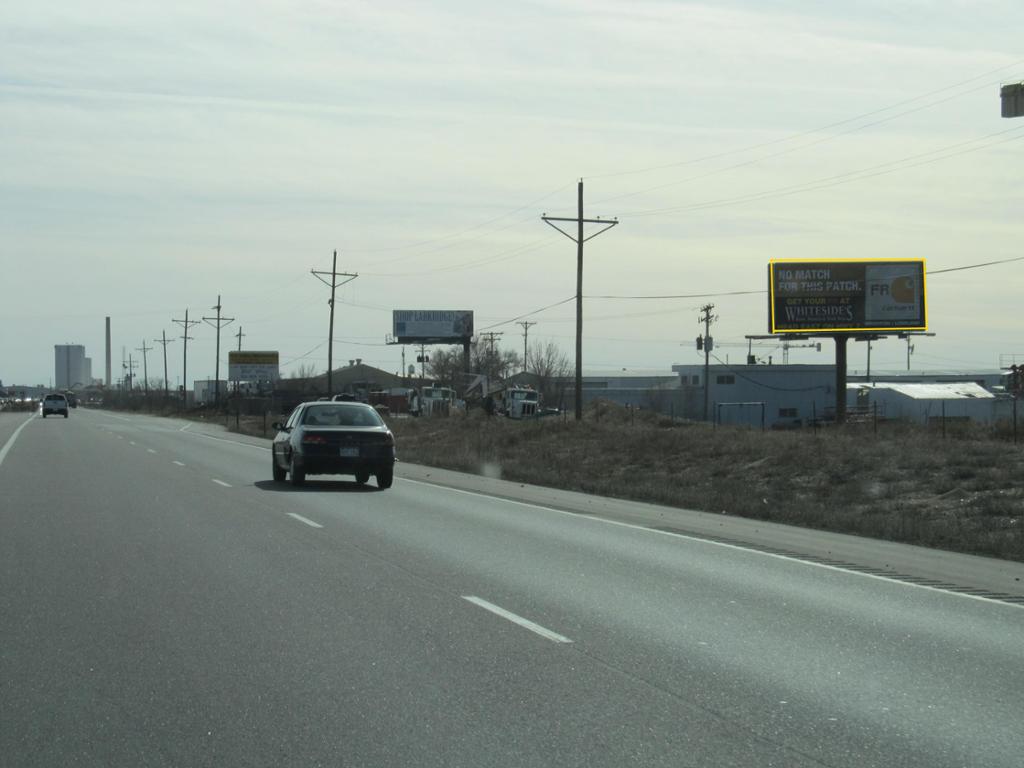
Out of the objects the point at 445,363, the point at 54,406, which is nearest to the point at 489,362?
the point at 445,363

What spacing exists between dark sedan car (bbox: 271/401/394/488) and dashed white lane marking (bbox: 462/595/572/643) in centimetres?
1282

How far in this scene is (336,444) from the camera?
23422 millimetres

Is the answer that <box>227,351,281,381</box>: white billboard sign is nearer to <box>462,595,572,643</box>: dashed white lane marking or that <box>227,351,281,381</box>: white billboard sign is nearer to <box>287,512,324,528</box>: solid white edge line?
<box>287,512,324,528</box>: solid white edge line

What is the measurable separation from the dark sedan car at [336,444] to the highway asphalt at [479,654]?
283 inches

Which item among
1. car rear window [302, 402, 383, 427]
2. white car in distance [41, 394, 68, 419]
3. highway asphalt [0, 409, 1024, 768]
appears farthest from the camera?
white car in distance [41, 394, 68, 419]

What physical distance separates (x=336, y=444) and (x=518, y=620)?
14.0 meters

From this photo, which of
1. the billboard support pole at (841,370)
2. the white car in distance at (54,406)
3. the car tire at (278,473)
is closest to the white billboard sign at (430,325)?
the white car in distance at (54,406)

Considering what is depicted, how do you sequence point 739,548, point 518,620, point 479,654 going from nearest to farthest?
1. point 479,654
2. point 518,620
3. point 739,548

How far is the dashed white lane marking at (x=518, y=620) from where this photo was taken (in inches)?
359

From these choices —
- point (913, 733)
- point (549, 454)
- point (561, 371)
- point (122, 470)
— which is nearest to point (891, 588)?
point (913, 733)

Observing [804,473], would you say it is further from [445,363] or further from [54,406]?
[445,363]

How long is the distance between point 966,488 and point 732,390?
224 feet

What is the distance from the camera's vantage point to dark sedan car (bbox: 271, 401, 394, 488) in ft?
76.8

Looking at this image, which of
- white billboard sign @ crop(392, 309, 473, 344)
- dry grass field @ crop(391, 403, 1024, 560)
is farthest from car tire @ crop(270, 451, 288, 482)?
white billboard sign @ crop(392, 309, 473, 344)
